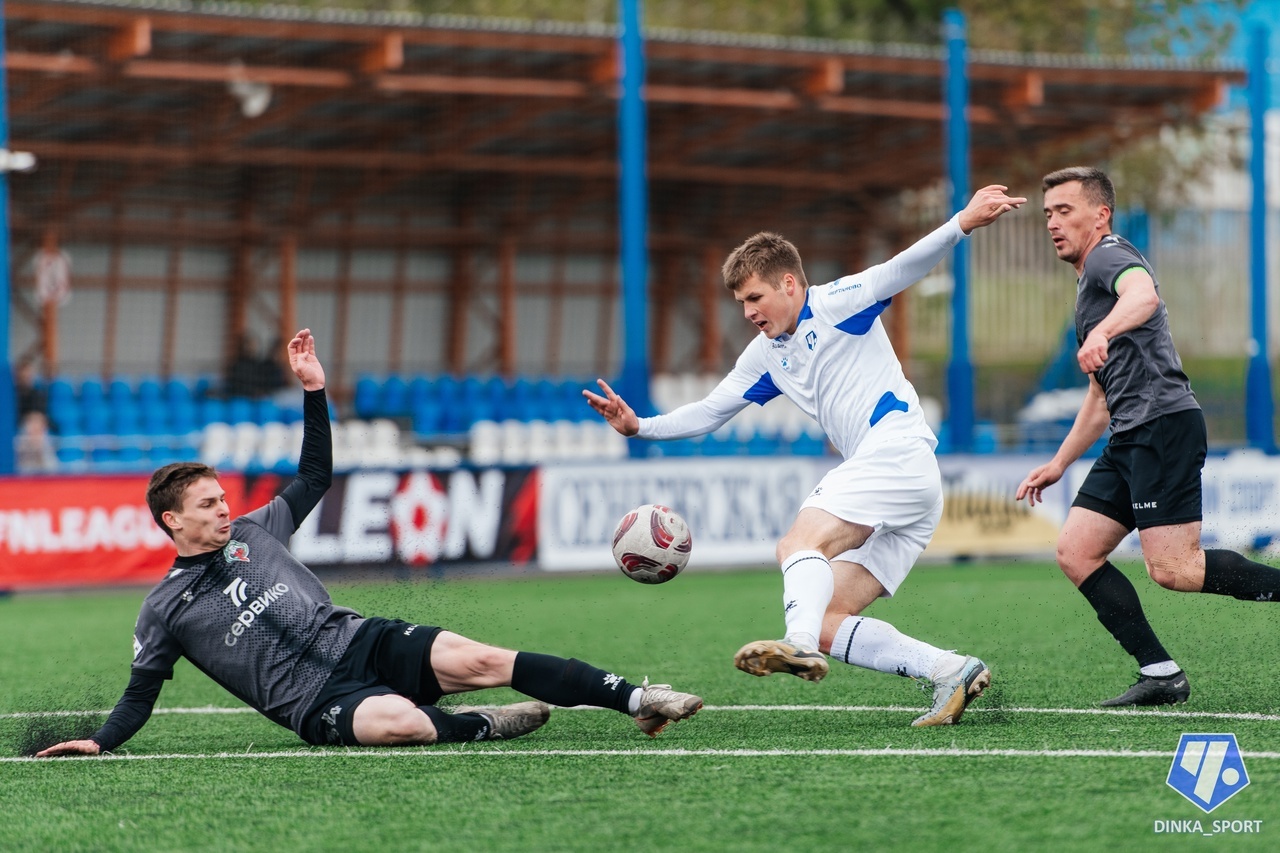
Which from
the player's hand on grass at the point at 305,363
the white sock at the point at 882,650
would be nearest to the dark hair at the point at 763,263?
the white sock at the point at 882,650

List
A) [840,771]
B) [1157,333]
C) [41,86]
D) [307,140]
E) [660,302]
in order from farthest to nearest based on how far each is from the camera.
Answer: [660,302] < [307,140] < [41,86] < [1157,333] < [840,771]

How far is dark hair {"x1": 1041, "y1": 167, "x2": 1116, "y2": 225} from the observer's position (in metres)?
6.24

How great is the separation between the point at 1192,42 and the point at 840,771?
89.8 ft

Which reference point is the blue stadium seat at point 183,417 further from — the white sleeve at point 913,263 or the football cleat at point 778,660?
the football cleat at point 778,660

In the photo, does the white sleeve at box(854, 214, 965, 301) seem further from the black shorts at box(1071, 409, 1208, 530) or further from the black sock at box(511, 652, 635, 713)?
the black sock at box(511, 652, 635, 713)

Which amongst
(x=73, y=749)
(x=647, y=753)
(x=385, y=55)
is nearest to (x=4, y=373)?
(x=385, y=55)

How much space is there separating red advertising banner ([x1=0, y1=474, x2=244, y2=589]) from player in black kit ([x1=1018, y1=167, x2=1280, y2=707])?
887cm

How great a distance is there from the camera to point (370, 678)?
230 inches

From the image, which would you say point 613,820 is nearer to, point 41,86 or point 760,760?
point 760,760

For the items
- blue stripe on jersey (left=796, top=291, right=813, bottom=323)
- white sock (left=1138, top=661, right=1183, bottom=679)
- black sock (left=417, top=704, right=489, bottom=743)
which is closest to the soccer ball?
black sock (left=417, top=704, right=489, bottom=743)

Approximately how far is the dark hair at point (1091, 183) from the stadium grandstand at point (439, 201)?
9934 millimetres

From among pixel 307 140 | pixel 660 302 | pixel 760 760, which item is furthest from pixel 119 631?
pixel 660 302

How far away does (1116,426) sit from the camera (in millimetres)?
6230

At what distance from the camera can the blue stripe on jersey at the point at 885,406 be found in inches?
239
